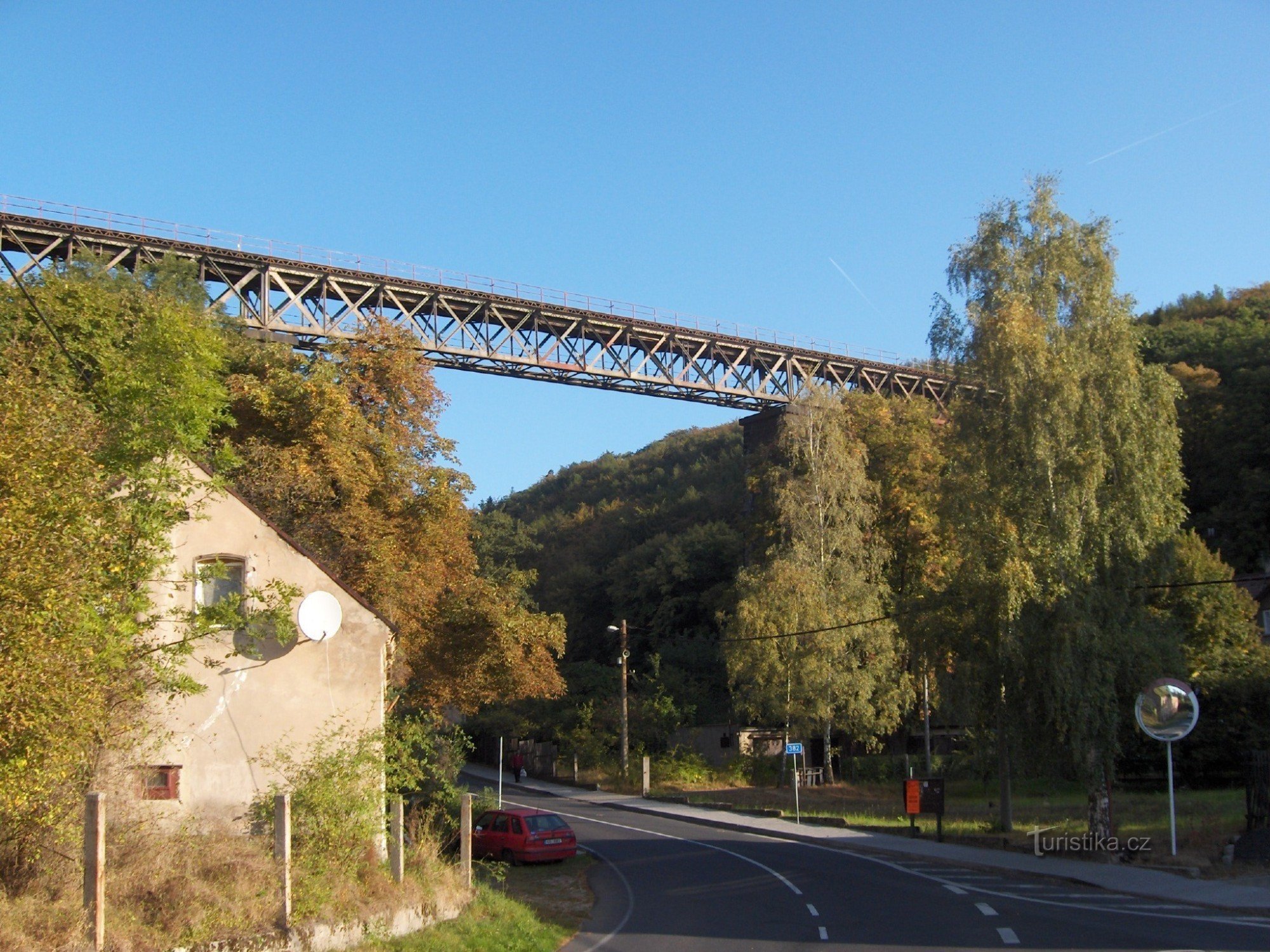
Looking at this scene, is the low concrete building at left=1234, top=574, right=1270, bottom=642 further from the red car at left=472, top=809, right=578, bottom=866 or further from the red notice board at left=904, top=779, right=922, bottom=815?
the red car at left=472, top=809, right=578, bottom=866

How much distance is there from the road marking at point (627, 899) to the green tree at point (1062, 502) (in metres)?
9.68

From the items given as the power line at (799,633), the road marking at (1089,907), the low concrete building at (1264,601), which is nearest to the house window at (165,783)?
the road marking at (1089,907)

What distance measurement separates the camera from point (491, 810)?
89.8ft

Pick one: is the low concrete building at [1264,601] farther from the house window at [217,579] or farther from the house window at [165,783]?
the house window at [165,783]

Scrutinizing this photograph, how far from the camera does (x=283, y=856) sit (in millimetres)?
11961

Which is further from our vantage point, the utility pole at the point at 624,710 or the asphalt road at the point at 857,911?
the utility pole at the point at 624,710

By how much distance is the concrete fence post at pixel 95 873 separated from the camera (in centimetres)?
970

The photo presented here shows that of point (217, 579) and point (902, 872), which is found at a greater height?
point (217, 579)

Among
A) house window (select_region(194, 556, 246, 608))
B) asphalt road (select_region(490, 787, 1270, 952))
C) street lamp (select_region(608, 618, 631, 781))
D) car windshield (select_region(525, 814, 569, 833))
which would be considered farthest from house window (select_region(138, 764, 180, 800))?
street lamp (select_region(608, 618, 631, 781))

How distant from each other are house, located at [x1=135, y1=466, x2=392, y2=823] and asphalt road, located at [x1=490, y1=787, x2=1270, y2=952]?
5.25 meters

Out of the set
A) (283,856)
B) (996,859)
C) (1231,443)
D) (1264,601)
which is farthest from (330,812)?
(1231,443)

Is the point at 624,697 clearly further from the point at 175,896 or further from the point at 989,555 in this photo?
the point at 175,896

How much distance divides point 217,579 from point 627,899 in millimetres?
9688

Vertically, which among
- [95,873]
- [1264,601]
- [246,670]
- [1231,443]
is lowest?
[95,873]
